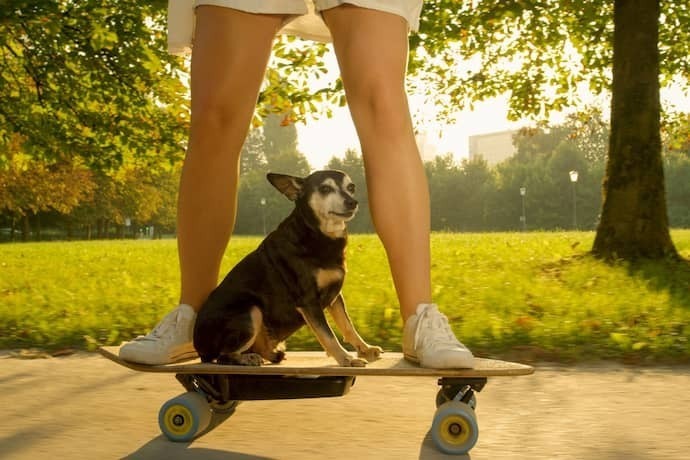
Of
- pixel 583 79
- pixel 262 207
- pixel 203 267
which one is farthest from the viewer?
pixel 262 207

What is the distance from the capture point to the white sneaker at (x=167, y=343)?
3051 millimetres

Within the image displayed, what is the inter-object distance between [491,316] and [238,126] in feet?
10.7

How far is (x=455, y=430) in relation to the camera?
107 inches

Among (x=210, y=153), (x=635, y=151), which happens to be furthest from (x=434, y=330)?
(x=635, y=151)

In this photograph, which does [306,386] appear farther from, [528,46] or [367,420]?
[528,46]

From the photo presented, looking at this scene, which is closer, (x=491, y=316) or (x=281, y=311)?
(x=281, y=311)

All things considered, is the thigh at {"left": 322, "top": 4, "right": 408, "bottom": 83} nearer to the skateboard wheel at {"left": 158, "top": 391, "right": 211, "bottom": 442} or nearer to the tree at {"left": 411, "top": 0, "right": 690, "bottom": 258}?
the skateboard wheel at {"left": 158, "top": 391, "right": 211, "bottom": 442}

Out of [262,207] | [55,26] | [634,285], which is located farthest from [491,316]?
[262,207]

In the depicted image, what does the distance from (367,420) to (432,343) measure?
1.73ft

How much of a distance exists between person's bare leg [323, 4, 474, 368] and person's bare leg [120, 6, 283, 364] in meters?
0.35

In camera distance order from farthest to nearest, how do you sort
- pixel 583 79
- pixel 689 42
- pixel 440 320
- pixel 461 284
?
pixel 583 79 < pixel 689 42 < pixel 461 284 < pixel 440 320

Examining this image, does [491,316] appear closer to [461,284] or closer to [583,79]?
[461,284]

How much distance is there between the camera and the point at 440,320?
9.71 feet

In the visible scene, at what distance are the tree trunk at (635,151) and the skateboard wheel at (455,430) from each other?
8829 millimetres
